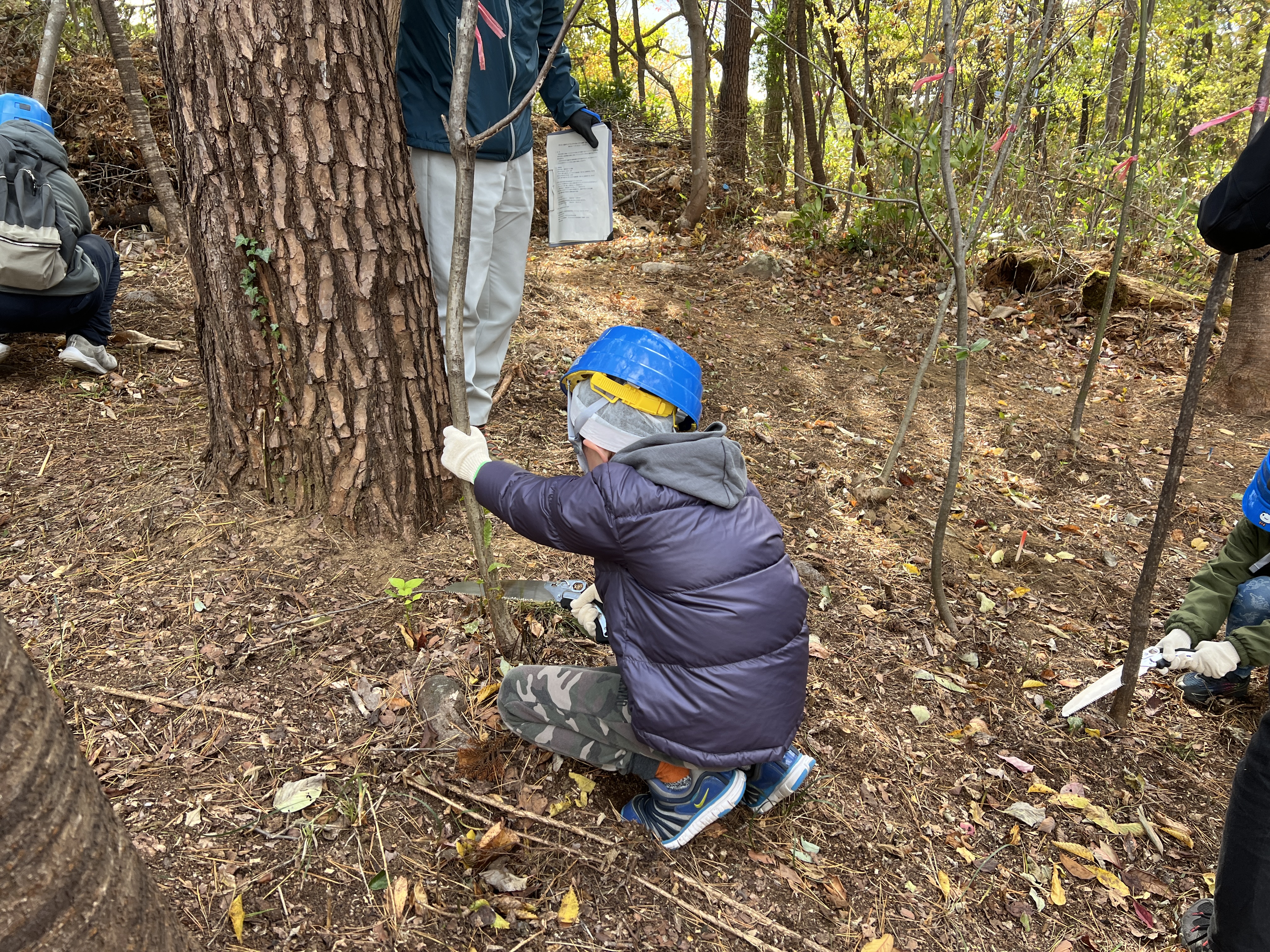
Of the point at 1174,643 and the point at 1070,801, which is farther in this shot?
the point at 1174,643

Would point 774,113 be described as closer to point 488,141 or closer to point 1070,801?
point 488,141

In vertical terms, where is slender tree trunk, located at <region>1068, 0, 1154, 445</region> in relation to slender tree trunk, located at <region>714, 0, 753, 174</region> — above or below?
below

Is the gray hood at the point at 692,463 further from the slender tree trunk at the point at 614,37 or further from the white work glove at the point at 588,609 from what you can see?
the slender tree trunk at the point at 614,37

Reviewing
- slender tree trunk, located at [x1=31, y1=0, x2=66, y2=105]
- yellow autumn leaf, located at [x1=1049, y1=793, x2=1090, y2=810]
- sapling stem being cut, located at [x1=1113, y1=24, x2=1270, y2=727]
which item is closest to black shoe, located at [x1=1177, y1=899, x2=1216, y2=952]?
yellow autumn leaf, located at [x1=1049, y1=793, x2=1090, y2=810]

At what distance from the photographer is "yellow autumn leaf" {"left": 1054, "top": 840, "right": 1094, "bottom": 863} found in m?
2.17

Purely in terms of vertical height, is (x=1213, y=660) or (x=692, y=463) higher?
(x=692, y=463)

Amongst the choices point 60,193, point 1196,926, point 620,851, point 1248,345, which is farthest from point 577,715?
point 1248,345

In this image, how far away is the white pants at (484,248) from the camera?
2752 millimetres

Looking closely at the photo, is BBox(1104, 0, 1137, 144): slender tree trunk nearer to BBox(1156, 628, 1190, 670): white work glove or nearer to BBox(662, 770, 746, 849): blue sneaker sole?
BBox(1156, 628, 1190, 670): white work glove

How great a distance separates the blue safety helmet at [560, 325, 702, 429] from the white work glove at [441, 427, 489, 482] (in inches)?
13.0

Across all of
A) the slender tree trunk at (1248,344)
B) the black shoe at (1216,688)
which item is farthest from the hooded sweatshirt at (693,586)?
the slender tree trunk at (1248,344)

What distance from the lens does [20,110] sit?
359cm

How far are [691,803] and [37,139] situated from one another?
4.14 metres

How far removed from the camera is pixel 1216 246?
1.88m
